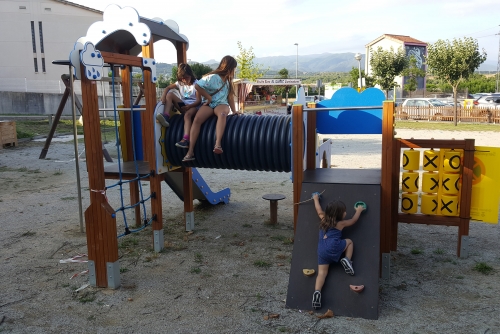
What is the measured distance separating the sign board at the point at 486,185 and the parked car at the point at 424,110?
22.2m

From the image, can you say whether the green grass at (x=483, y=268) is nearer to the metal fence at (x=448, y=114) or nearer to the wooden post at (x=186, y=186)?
the wooden post at (x=186, y=186)

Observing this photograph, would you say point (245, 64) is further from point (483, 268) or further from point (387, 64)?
point (483, 268)

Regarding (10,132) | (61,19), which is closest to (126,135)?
(10,132)

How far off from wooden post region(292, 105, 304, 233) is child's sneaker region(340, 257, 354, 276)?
2.35 ft

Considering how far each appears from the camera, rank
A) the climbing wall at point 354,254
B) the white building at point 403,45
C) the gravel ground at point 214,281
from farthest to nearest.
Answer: the white building at point 403,45
the climbing wall at point 354,254
the gravel ground at point 214,281

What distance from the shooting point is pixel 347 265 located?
3.85 m

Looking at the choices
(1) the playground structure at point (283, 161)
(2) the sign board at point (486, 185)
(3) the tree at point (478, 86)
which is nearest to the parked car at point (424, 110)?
(1) the playground structure at point (283, 161)

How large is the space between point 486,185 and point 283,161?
220 cm

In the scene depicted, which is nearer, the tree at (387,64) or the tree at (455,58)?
the tree at (455,58)

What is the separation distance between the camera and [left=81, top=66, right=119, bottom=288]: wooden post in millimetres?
4105

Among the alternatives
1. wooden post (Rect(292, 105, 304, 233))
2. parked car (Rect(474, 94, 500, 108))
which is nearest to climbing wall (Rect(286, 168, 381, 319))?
wooden post (Rect(292, 105, 304, 233))

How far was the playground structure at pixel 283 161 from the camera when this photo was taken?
13.4ft

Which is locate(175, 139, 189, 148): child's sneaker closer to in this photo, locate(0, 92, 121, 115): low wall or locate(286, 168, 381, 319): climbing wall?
locate(286, 168, 381, 319): climbing wall

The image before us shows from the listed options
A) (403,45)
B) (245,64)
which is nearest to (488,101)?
(245,64)
